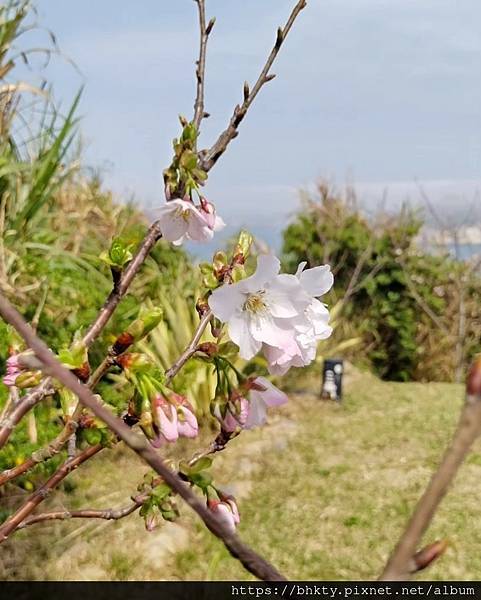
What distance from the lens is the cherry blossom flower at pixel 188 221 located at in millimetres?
847

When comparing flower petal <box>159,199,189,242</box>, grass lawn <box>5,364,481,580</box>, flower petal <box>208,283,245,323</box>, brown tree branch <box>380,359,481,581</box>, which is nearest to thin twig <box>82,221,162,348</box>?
flower petal <box>159,199,189,242</box>

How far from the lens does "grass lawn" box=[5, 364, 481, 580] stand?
8.80ft

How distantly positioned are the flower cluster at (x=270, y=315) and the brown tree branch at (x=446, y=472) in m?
0.38

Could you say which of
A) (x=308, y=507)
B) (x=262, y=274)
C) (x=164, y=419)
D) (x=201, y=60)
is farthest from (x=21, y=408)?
(x=308, y=507)

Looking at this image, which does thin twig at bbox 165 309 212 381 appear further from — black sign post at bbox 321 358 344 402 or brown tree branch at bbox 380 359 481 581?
black sign post at bbox 321 358 344 402

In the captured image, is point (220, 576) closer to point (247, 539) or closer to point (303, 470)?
point (247, 539)

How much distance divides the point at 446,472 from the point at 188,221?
25.6 inches

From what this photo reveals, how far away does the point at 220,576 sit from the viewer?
261cm

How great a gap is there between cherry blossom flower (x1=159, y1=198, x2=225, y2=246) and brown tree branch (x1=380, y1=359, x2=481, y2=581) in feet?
1.84

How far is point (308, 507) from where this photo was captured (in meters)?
3.17

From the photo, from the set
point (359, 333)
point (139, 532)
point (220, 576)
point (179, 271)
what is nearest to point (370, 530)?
point (220, 576)

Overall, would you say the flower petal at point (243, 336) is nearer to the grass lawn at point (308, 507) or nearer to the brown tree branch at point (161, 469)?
the brown tree branch at point (161, 469)

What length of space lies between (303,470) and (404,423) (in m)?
0.94

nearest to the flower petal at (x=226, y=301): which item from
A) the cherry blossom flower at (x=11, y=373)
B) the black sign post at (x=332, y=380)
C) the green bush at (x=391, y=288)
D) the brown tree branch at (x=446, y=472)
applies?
the cherry blossom flower at (x=11, y=373)
